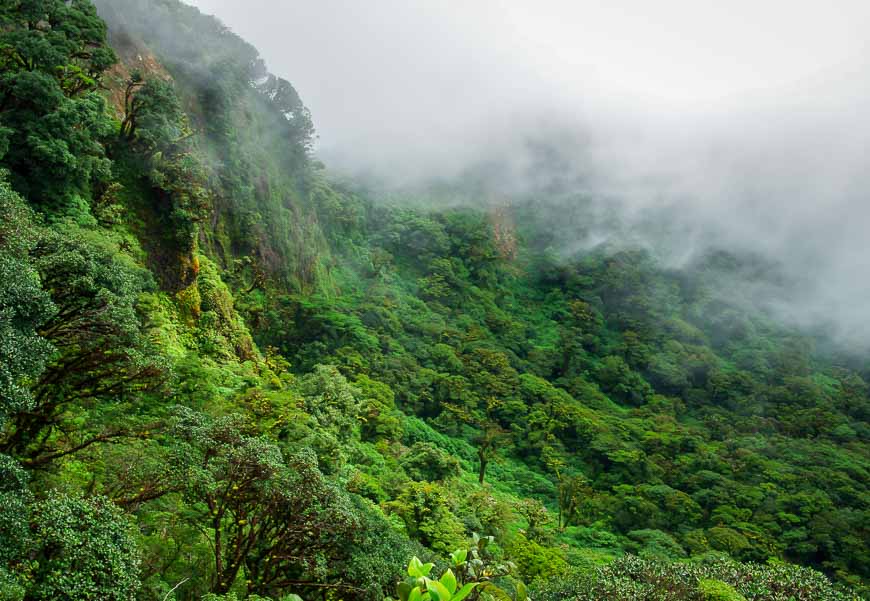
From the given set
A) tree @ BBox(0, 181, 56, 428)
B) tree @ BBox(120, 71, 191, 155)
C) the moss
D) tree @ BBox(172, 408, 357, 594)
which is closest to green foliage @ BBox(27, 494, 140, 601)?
tree @ BBox(0, 181, 56, 428)

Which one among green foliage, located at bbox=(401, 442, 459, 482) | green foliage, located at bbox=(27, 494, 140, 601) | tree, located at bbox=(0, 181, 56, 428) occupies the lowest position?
green foliage, located at bbox=(27, 494, 140, 601)

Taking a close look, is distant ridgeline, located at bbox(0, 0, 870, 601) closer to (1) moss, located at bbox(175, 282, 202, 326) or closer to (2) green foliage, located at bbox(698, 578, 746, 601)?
(1) moss, located at bbox(175, 282, 202, 326)

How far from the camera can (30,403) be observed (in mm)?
6387

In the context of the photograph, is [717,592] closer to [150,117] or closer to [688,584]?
[688,584]

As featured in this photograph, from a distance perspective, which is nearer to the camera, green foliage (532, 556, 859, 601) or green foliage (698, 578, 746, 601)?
green foliage (698, 578, 746, 601)

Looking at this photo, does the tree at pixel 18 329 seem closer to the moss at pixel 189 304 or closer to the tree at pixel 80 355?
the tree at pixel 80 355

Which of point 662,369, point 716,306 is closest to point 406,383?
point 662,369

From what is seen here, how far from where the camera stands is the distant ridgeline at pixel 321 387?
28.7ft

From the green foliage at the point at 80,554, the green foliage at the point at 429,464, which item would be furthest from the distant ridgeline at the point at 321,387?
the green foliage at the point at 429,464

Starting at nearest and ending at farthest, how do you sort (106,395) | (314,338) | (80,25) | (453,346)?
(106,395) → (80,25) → (314,338) → (453,346)

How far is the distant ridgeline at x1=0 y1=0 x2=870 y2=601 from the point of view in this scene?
344 inches

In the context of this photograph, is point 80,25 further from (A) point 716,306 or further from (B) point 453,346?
(A) point 716,306

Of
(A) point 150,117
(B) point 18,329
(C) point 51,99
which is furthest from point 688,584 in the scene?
(A) point 150,117

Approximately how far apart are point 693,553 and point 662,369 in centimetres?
2760
